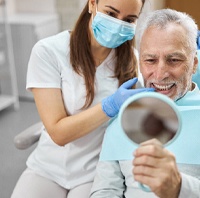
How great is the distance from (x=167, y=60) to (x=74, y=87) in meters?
0.44

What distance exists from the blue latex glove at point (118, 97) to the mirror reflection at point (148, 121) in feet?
1.28

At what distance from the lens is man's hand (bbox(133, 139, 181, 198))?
0.74m

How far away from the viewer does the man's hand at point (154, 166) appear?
0.74m

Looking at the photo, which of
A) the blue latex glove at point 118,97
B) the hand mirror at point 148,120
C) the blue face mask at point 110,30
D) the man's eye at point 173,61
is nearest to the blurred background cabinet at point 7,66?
the blue face mask at point 110,30

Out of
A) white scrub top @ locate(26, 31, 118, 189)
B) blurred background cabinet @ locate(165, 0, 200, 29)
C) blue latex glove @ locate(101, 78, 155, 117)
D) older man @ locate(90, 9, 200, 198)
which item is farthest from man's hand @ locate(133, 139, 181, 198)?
blurred background cabinet @ locate(165, 0, 200, 29)

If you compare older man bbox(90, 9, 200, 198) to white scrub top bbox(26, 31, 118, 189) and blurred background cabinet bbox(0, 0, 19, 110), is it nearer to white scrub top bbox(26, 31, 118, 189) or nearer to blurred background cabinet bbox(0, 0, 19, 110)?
white scrub top bbox(26, 31, 118, 189)

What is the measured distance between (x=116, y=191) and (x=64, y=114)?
0.36 metres

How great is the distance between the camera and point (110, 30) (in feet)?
4.89

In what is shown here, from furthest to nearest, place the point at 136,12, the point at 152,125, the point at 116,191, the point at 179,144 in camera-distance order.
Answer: the point at 136,12 → the point at 116,191 → the point at 179,144 → the point at 152,125

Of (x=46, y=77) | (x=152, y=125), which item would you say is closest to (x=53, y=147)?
(x=46, y=77)

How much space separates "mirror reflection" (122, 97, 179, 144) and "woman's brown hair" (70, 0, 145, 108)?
27.9 inches

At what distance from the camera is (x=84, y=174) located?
153 centimetres

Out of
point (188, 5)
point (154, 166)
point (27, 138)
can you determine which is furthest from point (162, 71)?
point (188, 5)

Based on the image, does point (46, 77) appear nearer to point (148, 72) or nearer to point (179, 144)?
point (148, 72)
